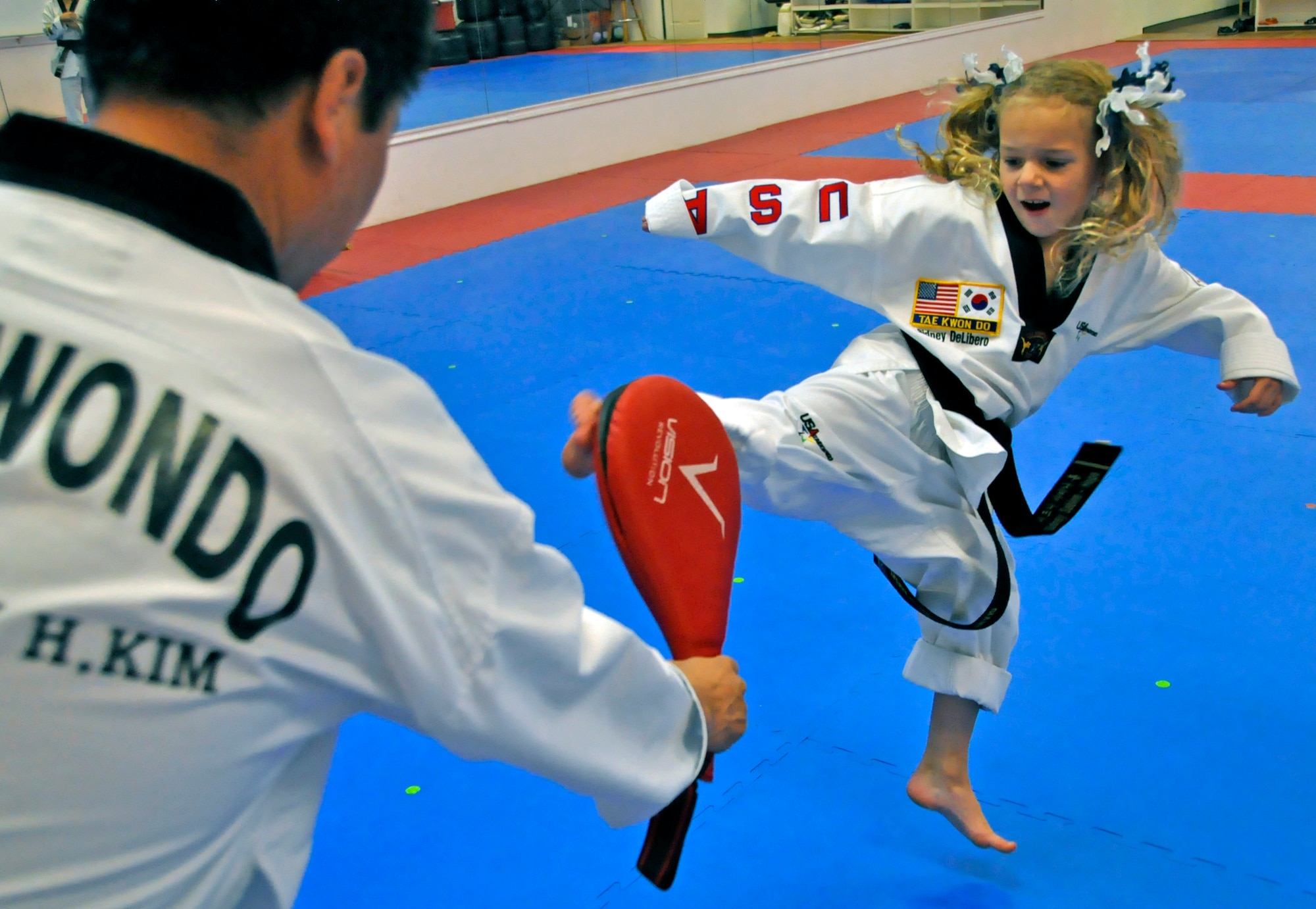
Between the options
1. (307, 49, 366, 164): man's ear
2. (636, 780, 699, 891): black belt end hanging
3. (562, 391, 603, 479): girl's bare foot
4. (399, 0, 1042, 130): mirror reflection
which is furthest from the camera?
(399, 0, 1042, 130): mirror reflection

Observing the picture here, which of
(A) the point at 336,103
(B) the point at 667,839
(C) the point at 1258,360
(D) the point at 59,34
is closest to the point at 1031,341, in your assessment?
(C) the point at 1258,360

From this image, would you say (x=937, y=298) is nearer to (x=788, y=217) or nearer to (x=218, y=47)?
(x=788, y=217)

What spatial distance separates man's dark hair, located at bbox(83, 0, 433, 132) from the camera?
2.64 ft

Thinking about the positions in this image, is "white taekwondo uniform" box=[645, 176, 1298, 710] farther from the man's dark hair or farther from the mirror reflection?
the mirror reflection

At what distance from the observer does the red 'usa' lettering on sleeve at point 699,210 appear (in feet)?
7.40

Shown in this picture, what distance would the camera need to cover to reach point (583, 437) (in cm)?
163

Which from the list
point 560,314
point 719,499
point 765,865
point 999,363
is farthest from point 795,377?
point 719,499

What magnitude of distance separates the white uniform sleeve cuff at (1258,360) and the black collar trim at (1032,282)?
0.33 meters

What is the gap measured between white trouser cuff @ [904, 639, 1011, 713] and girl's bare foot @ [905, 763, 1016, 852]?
0.16 metres

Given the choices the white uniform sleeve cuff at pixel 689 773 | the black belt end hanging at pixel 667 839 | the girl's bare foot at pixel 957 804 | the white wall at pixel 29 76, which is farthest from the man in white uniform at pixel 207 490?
the white wall at pixel 29 76

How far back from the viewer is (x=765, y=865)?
7.09 ft

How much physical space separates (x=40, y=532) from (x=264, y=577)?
14 cm

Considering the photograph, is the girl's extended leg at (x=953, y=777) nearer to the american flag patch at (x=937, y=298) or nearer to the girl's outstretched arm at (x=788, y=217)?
the american flag patch at (x=937, y=298)

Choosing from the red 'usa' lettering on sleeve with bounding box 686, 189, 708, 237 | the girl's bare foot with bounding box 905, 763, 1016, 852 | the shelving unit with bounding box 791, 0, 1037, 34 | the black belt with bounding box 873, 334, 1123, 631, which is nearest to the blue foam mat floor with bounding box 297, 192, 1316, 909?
the girl's bare foot with bounding box 905, 763, 1016, 852
